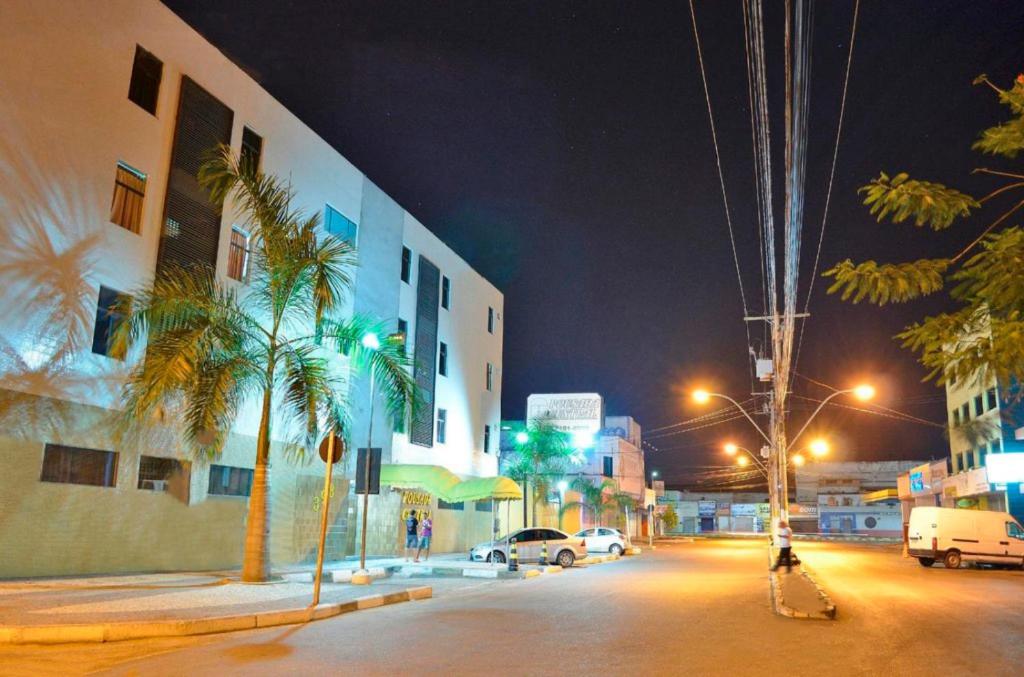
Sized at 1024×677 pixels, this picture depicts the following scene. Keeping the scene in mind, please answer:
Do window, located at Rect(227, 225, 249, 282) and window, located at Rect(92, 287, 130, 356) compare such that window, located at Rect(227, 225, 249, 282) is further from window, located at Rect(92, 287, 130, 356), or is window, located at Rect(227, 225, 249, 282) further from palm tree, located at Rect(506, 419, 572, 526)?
palm tree, located at Rect(506, 419, 572, 526)

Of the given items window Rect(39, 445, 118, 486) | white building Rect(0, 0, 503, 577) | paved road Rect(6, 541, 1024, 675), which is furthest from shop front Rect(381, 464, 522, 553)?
window Rect(39, 445, 118, 486)

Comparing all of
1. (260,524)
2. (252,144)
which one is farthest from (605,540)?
(260,524)

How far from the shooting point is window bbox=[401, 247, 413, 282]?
118ft

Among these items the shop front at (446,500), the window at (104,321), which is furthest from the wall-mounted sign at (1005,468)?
the window at (104,321)

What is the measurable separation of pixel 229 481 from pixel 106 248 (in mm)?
7475

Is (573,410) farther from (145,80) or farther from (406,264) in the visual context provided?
(145,80)

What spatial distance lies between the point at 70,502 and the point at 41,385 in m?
2.60

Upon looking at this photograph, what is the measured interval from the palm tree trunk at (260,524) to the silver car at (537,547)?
13.6 metres

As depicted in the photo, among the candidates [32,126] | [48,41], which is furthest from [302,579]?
[48,41]

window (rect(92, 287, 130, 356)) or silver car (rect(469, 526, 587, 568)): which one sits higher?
window (rect(92, 287, 130, 356))

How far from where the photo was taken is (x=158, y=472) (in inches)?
821

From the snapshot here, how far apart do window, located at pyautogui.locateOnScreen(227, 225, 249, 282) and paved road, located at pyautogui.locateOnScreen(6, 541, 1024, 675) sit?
37.3 ft

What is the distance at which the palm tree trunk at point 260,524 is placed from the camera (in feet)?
57.0

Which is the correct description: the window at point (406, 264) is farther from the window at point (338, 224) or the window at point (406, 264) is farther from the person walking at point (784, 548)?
the person walking at point (784, 548)
